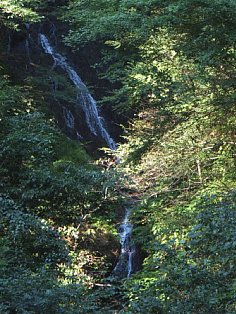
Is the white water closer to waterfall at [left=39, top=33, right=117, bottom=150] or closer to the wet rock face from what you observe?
the wet rock face

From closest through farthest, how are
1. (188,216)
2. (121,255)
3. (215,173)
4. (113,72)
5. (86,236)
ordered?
(188,216) < (215,173) < (86,236) < (121,255) < (113,72)

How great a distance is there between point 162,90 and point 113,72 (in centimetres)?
271

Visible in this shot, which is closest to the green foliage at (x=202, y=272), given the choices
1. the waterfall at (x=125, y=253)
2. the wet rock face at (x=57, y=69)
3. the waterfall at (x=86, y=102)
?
the waterfall at (x=125, y=253)

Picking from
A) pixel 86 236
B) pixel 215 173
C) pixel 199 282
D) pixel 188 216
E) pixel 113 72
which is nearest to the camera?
pixel 199 282

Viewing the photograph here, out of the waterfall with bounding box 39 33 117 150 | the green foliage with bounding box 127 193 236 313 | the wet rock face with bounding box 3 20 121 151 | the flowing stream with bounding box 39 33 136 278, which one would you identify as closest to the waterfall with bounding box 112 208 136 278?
the flowing stream with bounding box 39 33 136 278

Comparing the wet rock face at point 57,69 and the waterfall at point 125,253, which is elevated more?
the wet rock face at point 57,69

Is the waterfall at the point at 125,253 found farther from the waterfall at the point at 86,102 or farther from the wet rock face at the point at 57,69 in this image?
the waterfall at the point at 86,102

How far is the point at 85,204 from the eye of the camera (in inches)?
339

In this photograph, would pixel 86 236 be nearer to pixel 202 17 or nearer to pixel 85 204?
pixel 85 204

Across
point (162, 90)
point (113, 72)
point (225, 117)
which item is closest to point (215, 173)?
point (225, 117)

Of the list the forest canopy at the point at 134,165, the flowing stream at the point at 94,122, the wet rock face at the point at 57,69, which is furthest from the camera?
the wet rock face at the point at 57,69

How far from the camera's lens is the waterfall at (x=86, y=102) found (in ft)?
48.5

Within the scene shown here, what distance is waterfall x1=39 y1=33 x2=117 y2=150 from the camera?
1478cm

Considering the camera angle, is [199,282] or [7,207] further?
[7,207]
